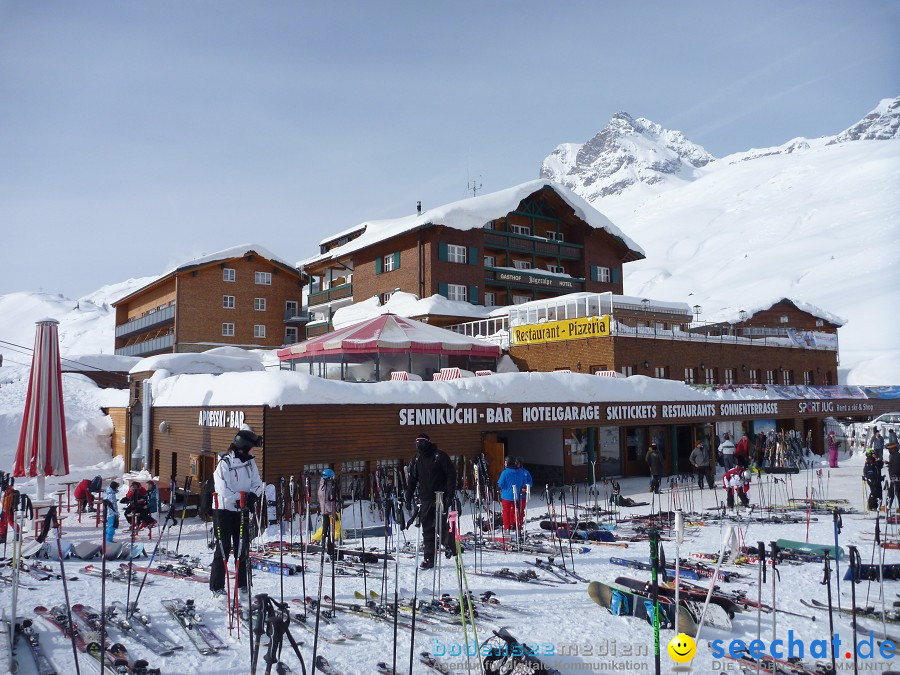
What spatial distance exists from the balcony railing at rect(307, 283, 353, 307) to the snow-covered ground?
29.8 meters

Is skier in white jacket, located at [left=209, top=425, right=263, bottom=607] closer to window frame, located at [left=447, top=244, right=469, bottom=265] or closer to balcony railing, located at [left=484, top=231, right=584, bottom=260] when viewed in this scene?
window frame, located at [left=447, top=244, right=469, bottom=265]

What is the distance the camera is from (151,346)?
4403cm

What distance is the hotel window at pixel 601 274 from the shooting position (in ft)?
135

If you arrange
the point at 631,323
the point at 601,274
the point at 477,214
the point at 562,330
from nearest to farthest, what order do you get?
1. the point at 631,323
2. the point at 562,330
3. the point at 477,214
4. the point at 601,274

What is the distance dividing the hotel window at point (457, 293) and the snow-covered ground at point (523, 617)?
80.5ft

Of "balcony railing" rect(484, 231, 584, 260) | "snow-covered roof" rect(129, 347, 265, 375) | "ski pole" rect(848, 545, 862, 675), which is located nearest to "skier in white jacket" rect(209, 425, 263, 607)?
"ski pole" rect(848, 545, 862, 675)

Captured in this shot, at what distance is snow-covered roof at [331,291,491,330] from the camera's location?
105ft

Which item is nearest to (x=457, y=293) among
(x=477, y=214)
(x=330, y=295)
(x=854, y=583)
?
(x=477, y=214)

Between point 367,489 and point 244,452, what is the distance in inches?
350

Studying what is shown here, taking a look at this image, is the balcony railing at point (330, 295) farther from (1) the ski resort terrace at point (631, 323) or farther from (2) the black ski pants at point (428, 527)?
(2) the black ski pants at point (428, 527)

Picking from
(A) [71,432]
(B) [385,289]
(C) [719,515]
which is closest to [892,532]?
(C) [719,515]

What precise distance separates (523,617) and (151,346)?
4241 cm

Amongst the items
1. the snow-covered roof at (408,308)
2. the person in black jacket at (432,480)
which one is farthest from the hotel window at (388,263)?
the person in black jacket at (432,480)

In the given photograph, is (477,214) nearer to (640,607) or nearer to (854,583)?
(640,607)
